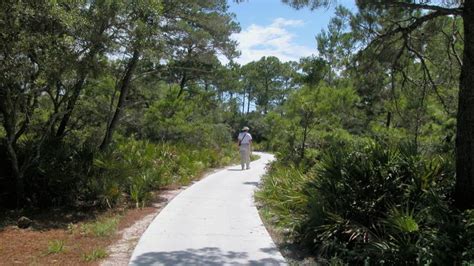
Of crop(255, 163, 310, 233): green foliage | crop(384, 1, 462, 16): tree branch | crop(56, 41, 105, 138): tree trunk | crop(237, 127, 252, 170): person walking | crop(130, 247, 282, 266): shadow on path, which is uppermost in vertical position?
crop(384, 1, 462, 16): tree branch

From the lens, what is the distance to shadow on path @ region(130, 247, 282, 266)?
607 cm

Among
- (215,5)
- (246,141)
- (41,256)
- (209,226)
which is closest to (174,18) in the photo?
(215,5)

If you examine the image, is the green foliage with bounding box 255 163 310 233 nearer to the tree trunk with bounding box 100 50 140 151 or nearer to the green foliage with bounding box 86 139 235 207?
the green foliage with bounding box 86 139 235 207

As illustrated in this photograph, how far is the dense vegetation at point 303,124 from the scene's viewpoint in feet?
20.9

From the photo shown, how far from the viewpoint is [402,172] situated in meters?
6.86

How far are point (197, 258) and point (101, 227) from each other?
313cm

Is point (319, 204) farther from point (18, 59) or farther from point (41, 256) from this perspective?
point (18, 59)

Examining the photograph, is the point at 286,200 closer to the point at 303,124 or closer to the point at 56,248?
the point at 56,248

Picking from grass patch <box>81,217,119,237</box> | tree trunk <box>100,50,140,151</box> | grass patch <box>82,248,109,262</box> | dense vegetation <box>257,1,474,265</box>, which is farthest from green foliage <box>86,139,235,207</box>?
grass patch <box>82,248,109,262</box>

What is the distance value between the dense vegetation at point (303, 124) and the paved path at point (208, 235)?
640 mm

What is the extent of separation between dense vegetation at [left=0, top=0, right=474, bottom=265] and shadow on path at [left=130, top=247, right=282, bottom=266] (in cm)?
108

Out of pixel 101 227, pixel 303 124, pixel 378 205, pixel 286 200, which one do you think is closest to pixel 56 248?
pixel 101 227

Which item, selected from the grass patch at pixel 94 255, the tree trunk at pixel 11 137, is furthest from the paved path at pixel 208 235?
the tree trunk at pixel 11 137

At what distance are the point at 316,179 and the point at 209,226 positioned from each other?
6.90 ft
